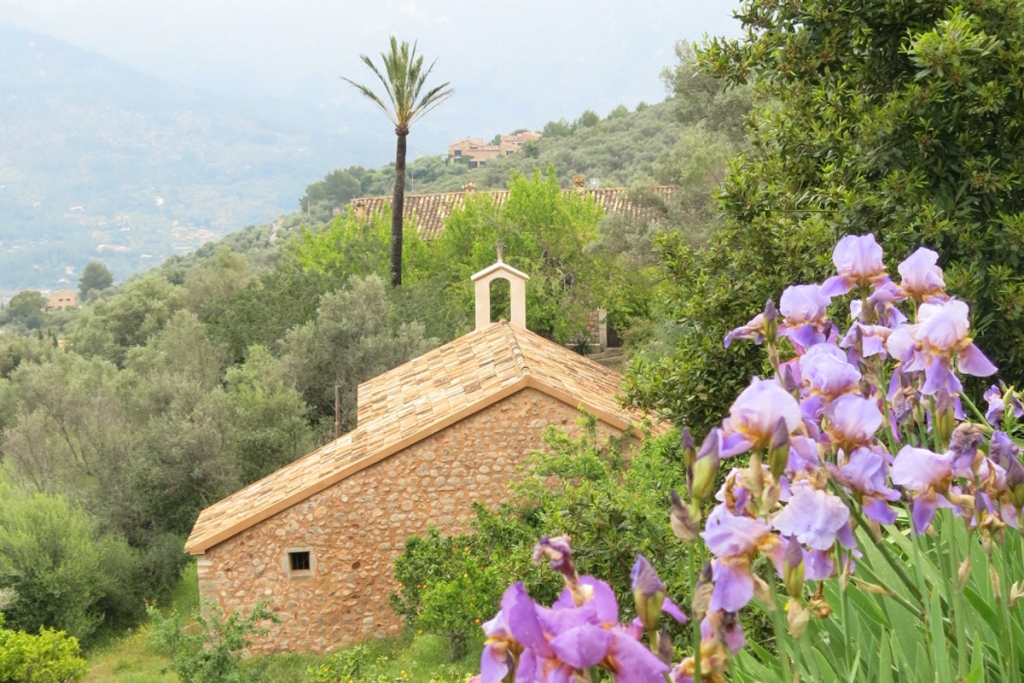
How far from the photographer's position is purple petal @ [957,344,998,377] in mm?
1874

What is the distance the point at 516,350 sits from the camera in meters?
15.7

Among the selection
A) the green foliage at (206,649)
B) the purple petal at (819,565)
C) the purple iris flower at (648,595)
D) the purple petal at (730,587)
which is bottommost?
the green foliage at (206,649)

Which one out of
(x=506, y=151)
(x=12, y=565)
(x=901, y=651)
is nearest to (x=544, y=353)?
(x=12, y=565)

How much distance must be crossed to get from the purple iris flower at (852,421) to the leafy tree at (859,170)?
4.35 meters

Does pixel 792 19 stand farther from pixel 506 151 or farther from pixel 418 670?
pixel 506 151

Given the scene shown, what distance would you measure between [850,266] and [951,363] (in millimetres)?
484

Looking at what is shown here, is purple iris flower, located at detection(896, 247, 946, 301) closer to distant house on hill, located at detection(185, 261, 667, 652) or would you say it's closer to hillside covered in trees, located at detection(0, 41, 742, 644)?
hillside covered in trees, located at detection(0, 41, 742, 644)

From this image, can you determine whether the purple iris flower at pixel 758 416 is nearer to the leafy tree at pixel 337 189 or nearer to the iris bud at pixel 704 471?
the iris bud at pixel 704 471

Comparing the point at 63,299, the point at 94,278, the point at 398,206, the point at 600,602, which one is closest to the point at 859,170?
the point at 600,602

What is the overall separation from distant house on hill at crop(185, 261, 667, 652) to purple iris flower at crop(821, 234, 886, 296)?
36.7 ft

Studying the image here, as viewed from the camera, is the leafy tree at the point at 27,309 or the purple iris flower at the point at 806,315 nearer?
the purple iris flower at the point at 806,315

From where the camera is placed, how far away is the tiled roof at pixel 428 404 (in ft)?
44.9

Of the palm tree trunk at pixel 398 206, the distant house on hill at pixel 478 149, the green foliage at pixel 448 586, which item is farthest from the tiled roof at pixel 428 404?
the distant house on hill at pixel 478 149

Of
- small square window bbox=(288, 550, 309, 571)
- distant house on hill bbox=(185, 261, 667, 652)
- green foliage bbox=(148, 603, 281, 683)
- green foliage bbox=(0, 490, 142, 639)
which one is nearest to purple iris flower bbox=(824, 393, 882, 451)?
green foliage bbox=(148, 603, 281, 683)
